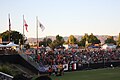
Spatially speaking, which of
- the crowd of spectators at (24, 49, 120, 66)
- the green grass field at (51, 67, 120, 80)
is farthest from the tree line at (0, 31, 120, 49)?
the green grass field at (51, 67, 120, 80)

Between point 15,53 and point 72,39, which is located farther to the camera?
point 72,39

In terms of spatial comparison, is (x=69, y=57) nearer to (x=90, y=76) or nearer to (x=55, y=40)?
(x=90, y=76)

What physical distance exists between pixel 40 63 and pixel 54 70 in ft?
8.28

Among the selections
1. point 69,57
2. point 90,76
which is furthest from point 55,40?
point 90,76

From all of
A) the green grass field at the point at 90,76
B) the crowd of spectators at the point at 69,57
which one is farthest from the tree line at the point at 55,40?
the green grass field at the point at 90,76

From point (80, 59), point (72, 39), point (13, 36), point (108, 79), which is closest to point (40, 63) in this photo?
point (80, 59)

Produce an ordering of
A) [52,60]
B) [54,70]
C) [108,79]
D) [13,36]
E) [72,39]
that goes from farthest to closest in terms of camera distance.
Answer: [72,39] < [13,36] < [52,60] < [54,70] < [108,79]

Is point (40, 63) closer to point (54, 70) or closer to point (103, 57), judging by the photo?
point (54, 70)

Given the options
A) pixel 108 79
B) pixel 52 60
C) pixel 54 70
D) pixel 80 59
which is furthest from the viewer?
pixel 80 59

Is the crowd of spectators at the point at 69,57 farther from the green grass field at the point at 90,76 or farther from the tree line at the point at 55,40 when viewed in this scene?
the tree line at the point at 55,40

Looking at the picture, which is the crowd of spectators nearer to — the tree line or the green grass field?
the green grass field

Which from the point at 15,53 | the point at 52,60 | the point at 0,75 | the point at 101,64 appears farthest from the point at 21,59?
the point at 0,75

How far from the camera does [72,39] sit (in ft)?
452

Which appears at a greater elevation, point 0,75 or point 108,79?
point 0,75
